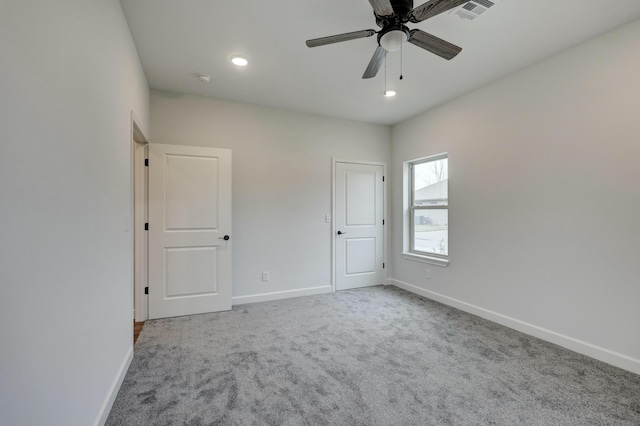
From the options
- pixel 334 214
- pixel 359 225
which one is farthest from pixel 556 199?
pixel 334 214

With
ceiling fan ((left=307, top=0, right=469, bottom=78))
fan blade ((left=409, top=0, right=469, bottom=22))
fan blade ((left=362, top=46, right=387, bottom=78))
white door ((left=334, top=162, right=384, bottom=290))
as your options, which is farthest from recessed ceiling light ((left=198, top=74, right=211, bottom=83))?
fan blade ((left=409, top=0, right=469, bottom=22))

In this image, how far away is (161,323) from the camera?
10.5 feet

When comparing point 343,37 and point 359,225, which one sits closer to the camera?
point 343,37

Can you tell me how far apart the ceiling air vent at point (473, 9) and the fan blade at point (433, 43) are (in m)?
0.30

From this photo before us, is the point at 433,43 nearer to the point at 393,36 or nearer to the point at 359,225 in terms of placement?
the point at 393,36

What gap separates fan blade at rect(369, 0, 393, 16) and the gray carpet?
7.96 feet

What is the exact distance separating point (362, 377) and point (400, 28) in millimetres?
2463

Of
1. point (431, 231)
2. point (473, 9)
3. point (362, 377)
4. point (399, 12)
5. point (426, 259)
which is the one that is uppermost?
point (473, 9)

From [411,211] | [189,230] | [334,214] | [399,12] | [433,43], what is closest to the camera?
[399,12]

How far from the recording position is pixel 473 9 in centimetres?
208

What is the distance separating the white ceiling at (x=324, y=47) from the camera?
2.13 meters

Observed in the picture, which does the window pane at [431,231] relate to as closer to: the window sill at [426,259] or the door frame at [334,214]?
the window sill at [426,259]

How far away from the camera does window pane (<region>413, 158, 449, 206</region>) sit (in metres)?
4.05

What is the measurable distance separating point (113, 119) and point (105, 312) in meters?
1.26
